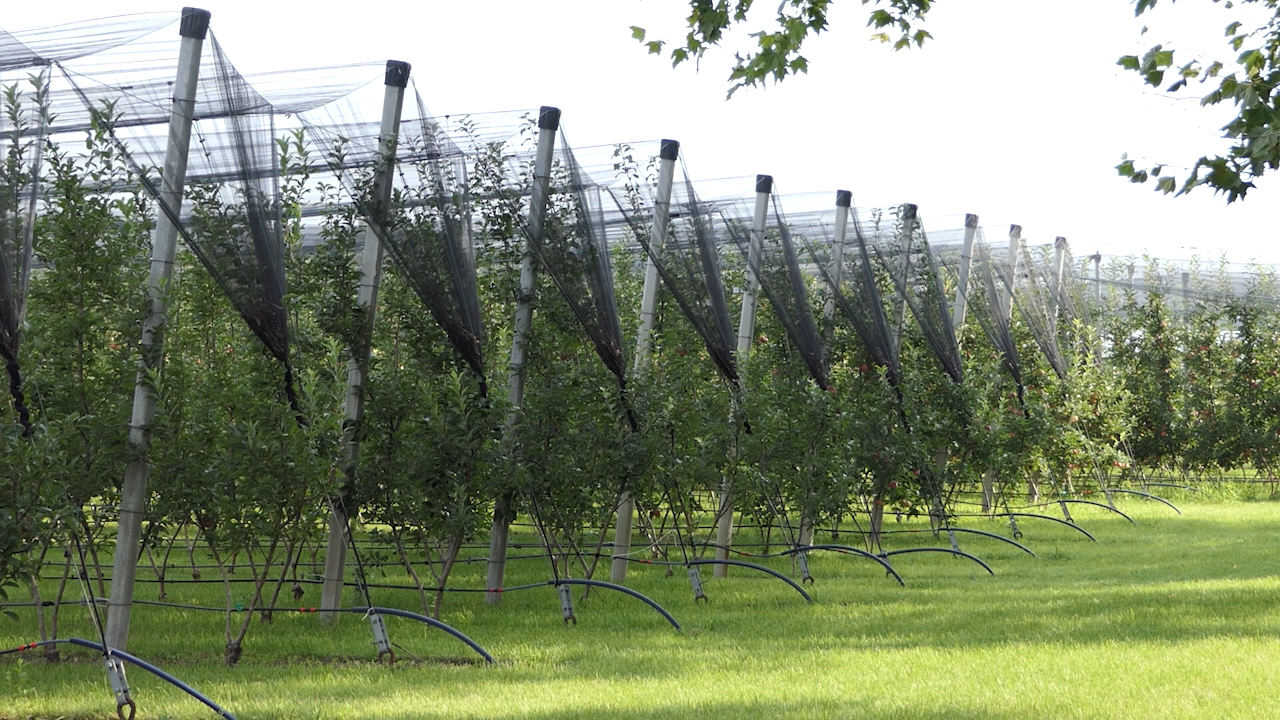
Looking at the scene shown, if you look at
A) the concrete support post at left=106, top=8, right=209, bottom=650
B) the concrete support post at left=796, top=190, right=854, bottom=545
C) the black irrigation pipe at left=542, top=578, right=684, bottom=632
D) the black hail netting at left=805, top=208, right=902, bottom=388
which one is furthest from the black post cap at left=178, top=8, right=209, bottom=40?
the concrete support post at left=796, top=190, right=854, bottom=545

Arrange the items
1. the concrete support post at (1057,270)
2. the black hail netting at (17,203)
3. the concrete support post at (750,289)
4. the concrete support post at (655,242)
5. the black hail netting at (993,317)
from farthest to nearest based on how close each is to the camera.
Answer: the concrete support post at (1057,270)
the black hail netting at (993,317)
the concrete support post at (750,289)
the concrete support post at (655,242)
the black hail netting at (17,203)

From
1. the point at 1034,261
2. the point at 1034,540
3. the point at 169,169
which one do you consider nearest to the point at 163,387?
the point at 169,169

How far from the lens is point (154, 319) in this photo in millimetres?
7305

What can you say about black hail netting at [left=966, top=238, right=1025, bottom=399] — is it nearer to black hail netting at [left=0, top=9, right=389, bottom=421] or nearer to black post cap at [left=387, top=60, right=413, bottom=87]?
black post cap at [left=387, top=60, right=413, bottom=87]

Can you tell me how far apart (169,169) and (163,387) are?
4.06 ft

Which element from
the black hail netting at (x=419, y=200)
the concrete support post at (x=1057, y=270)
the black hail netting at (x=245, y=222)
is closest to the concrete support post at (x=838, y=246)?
the black hail netting at (x=419, y=200)

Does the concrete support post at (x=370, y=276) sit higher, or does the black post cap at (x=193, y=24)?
the black post cap at (x=193, y=24)

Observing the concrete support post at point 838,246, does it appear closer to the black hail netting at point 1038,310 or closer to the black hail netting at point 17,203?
the black hail netting at point 1038,310

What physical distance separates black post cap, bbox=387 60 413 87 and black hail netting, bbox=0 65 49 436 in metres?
2.25

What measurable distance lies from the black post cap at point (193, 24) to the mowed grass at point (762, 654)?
3624mm

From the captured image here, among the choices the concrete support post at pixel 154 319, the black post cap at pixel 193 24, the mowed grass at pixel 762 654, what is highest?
the black post cap at pixel 193 24

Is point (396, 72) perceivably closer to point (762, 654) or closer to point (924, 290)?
point (762, 654)

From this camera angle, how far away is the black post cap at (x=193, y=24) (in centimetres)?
738

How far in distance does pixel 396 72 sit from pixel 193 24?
1.67 metres
